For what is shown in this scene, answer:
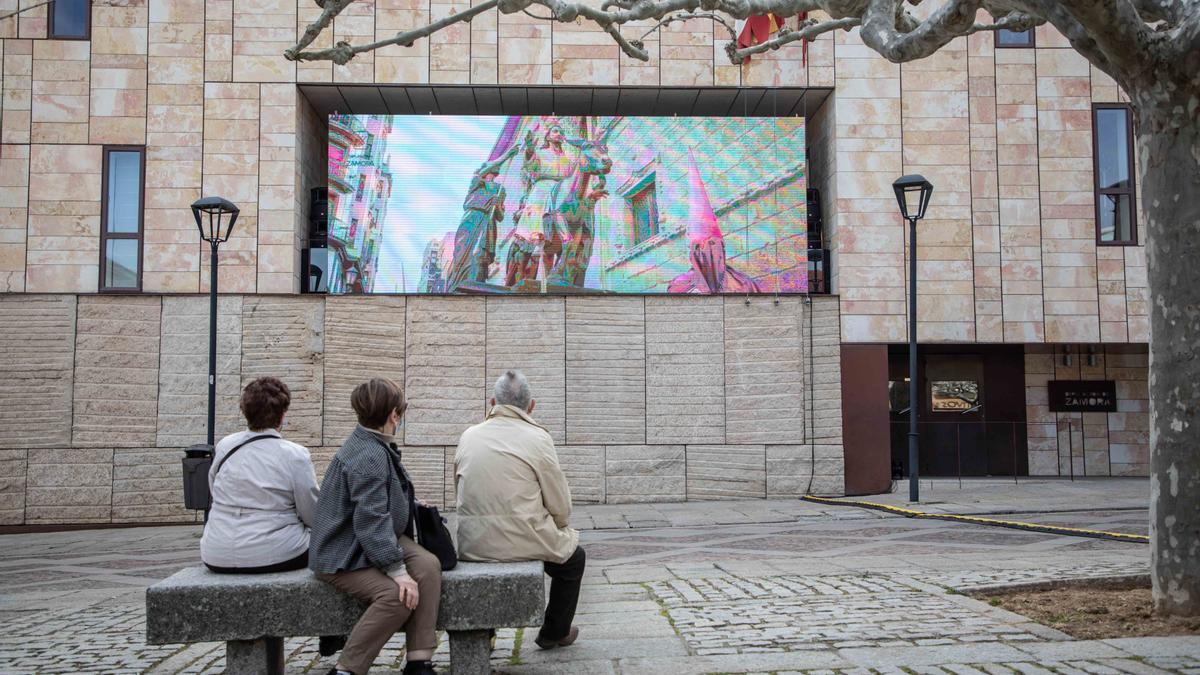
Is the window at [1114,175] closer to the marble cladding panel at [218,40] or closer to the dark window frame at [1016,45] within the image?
the dark window frame at [1016,45]

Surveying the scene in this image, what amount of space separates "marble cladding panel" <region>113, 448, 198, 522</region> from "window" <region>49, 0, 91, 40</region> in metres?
7.42

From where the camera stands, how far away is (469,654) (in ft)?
17.1

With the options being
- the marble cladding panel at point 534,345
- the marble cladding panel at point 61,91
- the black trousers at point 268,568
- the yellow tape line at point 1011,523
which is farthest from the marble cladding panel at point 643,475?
the black trousers at point 268,568

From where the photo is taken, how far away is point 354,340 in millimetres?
17828

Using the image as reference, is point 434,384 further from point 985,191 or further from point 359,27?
point 985,191

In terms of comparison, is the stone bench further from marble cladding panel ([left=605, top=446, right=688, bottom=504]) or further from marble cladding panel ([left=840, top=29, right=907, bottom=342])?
marble cladding panel ([left=840, top=29, right=907, bottom=342])

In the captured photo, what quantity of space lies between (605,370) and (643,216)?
2.91m

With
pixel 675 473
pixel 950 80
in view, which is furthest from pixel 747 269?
Answer: pixel 950 80

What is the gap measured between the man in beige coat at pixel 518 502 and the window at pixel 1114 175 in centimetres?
1604

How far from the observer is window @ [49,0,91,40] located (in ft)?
59.0

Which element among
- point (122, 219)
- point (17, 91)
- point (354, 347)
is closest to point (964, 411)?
point (354, 347)

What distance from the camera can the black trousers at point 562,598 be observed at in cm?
586

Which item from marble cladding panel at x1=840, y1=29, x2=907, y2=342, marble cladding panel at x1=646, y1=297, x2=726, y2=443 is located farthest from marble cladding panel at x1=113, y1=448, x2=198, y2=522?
marble cladding panel at x1=840, y1=29, x2=907, y2=342

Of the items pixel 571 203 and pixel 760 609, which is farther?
pixel 571 203
